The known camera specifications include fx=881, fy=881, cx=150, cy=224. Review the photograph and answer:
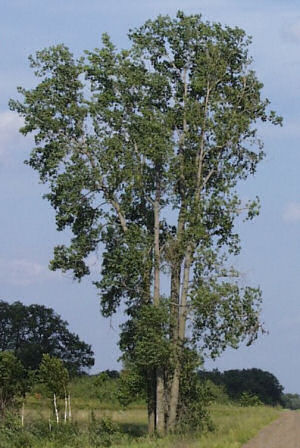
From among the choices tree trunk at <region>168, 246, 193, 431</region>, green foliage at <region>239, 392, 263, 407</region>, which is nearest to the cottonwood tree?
tree trunk at <region>168, 246, 193, 431</region>

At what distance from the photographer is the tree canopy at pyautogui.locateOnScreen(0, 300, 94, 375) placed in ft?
245

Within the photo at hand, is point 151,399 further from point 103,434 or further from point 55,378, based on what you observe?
point 55,378

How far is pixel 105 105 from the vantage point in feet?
114

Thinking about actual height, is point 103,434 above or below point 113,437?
above

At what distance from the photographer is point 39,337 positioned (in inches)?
3029

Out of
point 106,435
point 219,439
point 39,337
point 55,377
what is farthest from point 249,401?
point 219,439

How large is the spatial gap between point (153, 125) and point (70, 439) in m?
12.0

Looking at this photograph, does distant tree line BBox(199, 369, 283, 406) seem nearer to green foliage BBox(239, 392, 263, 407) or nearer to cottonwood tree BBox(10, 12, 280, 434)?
green foliage BBox(239, 392, 263, 407)

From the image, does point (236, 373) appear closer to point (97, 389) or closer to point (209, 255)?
point (97, 389)

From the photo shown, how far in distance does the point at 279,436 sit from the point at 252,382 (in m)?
63.4

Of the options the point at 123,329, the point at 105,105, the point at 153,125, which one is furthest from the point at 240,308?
the point at 105,105

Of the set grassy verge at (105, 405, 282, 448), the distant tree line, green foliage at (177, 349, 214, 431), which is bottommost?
grassy verge at (105, 405, 282, 448)

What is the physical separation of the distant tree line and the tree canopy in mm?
15683

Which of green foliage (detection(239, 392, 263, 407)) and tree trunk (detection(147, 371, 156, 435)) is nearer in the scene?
tree trunk (detection(147, 371, 156, 435))
